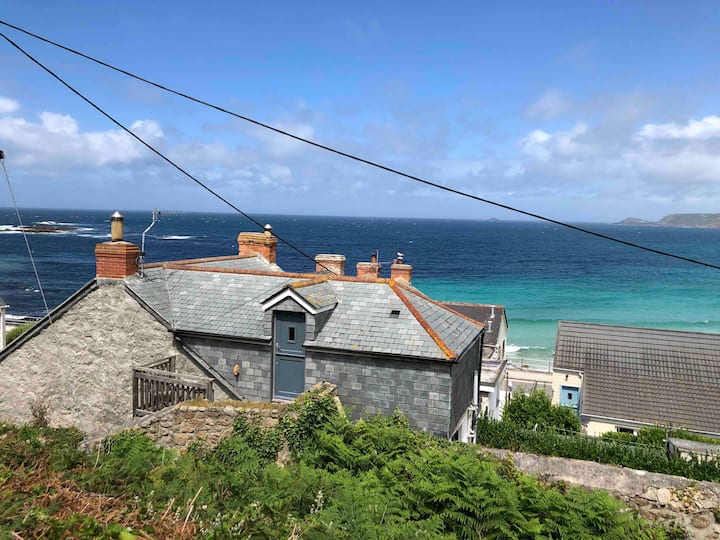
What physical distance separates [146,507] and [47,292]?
79.5m

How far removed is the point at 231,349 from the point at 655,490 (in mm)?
12335

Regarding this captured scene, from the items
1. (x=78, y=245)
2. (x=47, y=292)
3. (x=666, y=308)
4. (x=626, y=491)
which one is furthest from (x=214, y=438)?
(x=78, y=245)

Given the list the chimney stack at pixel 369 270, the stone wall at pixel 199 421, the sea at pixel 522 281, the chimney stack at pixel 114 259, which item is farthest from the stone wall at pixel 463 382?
the sea at pixel 522 281

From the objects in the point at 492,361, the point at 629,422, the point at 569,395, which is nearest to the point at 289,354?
the point at 492,361

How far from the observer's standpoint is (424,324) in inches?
624

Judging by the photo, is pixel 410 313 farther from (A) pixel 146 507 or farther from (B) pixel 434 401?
(A) pixel 146 507

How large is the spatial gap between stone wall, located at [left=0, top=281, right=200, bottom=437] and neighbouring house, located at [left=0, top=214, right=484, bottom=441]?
0.11 ft

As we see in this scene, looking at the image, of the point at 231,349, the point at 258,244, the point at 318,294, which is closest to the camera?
the point at 318,294

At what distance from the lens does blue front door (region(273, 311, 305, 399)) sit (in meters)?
16.6

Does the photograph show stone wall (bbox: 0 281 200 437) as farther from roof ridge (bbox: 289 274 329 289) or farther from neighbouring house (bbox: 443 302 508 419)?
neighbouring house (bbox: 443 302 508 419)

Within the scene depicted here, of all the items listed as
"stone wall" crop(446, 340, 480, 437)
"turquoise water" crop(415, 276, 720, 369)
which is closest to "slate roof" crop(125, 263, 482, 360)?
"stone wall" crop(446, 340, 480, 437)

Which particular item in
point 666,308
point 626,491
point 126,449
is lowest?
point 666,308

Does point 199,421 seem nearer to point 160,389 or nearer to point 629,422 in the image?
point 160,389

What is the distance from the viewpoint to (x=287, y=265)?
10925 cm
